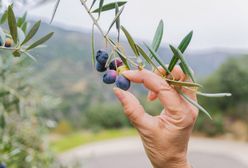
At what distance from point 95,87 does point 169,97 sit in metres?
14.4

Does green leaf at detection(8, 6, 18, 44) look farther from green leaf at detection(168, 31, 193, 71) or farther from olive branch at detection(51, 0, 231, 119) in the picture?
green leaf at detection(168, 31, 193, 71)

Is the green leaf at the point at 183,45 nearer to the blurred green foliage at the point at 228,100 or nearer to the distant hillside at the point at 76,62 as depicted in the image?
the distant hillside at the point at 76,62

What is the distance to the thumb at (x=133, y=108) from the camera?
1.66 feet

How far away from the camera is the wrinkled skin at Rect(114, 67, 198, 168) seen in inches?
18.9

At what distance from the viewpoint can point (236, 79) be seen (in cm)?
1257

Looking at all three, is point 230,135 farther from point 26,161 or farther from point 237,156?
point 26,161

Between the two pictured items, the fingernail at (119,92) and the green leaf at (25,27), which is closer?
the fingernail at (119,92)

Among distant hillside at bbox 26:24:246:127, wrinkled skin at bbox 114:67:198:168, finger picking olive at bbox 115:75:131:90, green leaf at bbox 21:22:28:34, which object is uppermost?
finger picking olive at bbox 115:75:131:90

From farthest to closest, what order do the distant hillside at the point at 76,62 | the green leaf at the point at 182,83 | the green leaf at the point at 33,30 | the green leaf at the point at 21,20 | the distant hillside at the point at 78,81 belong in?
the distant hillside at the point at 78,81
the distant hillside at the point at 76,62
the green leaf at the point at 21,20
the green leaf at the point at 33,30
the green leaf at the point at 182,83

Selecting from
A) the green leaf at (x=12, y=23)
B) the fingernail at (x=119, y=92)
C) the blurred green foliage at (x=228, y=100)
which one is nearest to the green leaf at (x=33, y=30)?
the green leaf at (x=12, y=23)

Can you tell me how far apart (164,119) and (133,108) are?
0.04 metres

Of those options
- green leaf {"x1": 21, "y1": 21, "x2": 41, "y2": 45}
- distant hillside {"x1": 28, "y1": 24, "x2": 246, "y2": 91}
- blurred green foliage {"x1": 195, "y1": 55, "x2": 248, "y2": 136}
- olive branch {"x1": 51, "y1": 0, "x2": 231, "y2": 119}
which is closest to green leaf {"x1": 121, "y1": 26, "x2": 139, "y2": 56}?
olive branch {"x1": 51, "y1": 0, "x2": 231, "y2": 119}

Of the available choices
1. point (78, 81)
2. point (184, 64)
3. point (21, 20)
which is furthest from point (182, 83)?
point (78, 81)

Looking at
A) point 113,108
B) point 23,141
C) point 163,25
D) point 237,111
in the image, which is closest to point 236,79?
point 237,111
